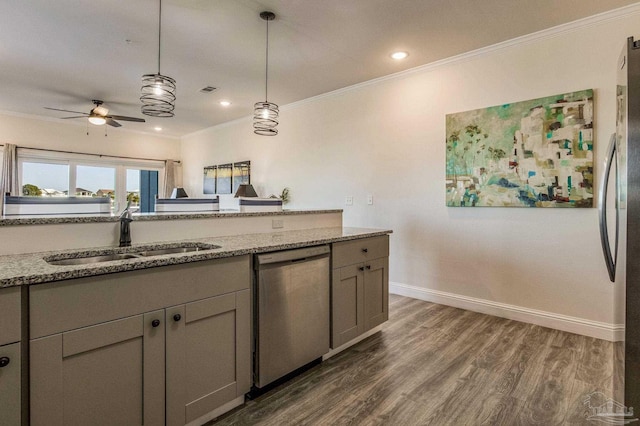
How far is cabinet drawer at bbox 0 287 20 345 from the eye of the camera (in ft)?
3.67

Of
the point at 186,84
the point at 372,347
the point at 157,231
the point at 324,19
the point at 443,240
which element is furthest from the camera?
the point at 186,84

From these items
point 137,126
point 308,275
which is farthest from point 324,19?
point 137,126

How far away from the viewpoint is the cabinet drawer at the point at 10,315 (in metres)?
1.12

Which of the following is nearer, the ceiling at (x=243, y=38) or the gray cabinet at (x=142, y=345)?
the gray cabinet at (x=142, y=345)

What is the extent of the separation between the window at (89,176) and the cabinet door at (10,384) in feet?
16.7

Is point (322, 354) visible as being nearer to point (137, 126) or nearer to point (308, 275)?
point (308, 275)

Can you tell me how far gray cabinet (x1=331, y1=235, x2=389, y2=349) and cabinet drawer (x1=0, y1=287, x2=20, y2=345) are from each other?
1.69m

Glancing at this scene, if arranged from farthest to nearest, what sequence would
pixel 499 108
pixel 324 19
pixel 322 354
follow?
pixel 499 108 < pixel 324 19 < pixel 322 354

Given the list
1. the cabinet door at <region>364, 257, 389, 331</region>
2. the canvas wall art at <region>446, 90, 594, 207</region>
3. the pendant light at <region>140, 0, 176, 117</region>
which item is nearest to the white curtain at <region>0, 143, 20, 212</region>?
the pendant light at <region>140, 0, 176, 117</region>

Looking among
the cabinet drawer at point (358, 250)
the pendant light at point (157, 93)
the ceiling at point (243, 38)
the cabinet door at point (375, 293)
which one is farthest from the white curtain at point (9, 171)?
the cabinet door at point (375, 293)

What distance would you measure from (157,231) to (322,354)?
1.37 m

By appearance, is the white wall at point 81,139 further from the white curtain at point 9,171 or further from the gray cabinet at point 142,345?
the gray cabinet at point 142,345

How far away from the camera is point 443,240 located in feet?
12.3

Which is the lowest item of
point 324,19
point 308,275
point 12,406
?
point 12,406
